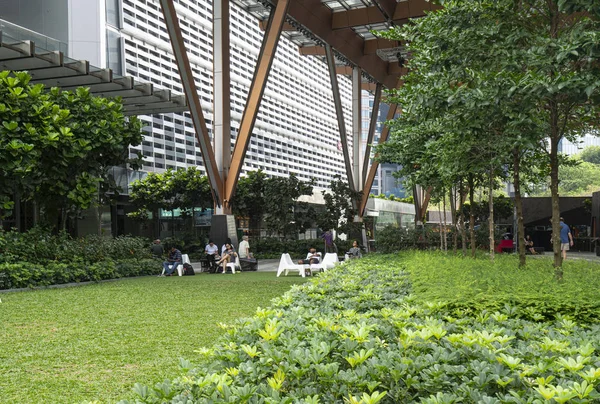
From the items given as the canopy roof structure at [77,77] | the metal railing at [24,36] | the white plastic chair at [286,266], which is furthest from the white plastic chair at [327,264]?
the metal railing at [24,36]

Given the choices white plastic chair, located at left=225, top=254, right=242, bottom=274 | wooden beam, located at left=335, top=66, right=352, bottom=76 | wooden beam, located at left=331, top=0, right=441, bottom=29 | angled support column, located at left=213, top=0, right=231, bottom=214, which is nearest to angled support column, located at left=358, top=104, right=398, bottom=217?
wooden beam, located at left=335, top=66, right=352, bottom=76

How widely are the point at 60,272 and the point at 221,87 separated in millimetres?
11273

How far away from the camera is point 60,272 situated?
1634cm

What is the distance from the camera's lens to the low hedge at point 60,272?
14.7 metres

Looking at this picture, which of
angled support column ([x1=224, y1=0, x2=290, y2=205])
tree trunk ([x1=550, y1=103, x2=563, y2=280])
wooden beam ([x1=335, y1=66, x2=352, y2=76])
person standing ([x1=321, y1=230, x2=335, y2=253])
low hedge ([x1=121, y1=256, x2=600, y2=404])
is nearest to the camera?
low hedge ([x1=121, y1=256, x2=600, y2=404])

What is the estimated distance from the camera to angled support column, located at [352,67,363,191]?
38.3m

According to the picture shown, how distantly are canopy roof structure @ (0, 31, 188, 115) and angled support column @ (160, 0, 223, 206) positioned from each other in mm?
1183

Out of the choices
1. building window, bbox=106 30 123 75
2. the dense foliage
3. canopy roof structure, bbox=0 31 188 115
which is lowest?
the dense foliage

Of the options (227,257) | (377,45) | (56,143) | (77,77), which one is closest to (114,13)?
(77,77)

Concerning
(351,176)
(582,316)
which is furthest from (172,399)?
(351,176)

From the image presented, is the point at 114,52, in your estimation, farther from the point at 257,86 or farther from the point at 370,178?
the point at 370,178

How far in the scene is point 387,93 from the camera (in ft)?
65.2

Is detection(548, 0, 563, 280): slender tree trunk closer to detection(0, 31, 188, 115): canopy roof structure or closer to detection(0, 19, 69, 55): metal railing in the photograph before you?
detection(0, 31, 188, 115): canopy roof structure

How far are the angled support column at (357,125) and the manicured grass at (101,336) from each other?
25.5m
